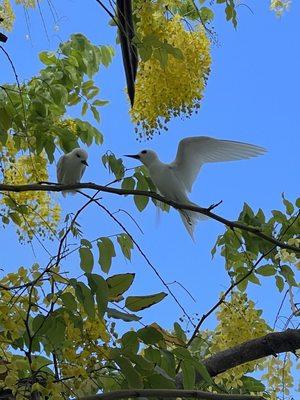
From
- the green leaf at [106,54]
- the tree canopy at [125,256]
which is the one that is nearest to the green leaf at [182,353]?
the tree canopy at [125,256]

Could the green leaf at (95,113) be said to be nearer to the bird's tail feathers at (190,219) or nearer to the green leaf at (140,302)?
the bird's tail feathers at (190,219)

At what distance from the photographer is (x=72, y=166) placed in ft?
9.41

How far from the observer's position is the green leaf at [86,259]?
1390 mm

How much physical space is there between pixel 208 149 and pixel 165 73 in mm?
462

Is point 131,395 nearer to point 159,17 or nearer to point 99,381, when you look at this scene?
point 99,381

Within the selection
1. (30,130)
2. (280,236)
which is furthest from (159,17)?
(280,236)

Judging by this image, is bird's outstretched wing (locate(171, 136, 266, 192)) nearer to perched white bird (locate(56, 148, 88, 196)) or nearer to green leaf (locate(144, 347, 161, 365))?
perched white bird (locate(56, 148, 88, 196))

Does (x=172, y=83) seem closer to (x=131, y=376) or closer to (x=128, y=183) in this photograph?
(x=128, y=183)

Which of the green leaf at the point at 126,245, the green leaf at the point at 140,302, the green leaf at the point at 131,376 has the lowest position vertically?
the green leaf at the point at 131,376

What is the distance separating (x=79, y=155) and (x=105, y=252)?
1.33m

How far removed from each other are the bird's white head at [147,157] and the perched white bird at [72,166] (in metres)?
0.21

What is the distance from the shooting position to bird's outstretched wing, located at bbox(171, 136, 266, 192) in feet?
8.39

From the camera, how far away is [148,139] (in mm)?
2498

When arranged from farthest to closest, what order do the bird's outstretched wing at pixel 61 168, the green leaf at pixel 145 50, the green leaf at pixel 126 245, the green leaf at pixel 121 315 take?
the bird's outstretched wing at pixel 61 168 < the green leaf at pixel 126 245 < the green leaf at pixel 145 50 < the green leaf at pixel 121 315
